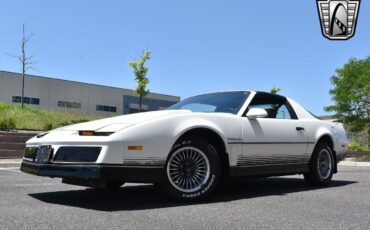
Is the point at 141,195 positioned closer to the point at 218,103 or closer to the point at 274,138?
the point at 218,103

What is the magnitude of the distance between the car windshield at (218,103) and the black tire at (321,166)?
1.51 m

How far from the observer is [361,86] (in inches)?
1405

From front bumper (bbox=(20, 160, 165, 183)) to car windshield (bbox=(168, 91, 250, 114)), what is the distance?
150cm

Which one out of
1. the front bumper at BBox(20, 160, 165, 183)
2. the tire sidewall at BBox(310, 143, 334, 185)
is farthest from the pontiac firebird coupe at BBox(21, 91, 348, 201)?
the tire sidewall at BBox(310, 143, 334, 185)

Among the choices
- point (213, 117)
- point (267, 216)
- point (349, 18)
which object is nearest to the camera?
point (267, 216)

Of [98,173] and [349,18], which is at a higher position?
[349,18]

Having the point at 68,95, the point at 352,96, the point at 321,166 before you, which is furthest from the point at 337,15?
the point at 68,95

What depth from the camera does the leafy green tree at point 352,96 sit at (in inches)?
1406

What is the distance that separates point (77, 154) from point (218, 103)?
2187 millimetres

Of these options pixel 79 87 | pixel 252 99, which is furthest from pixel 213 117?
pixel 79 87

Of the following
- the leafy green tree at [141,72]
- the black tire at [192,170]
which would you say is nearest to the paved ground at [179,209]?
the black tire at [192,170]

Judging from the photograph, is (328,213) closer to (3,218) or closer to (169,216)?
(169,216)

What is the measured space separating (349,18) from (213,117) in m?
8.84

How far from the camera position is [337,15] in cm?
1270
